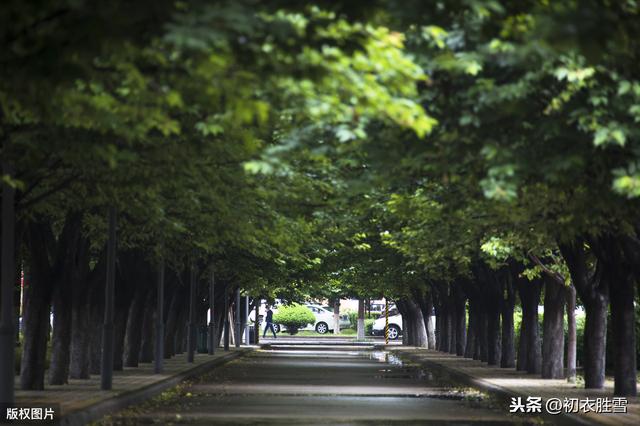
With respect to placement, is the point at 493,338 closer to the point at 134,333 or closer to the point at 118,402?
the point at 134,333

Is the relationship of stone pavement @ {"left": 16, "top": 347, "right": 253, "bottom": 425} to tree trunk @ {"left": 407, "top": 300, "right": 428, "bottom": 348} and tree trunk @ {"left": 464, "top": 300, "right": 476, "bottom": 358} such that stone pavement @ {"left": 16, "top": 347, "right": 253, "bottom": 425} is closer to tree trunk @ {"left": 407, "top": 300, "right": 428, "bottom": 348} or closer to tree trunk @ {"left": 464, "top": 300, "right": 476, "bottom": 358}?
tree trunk @ {"left": 464, "top": 300, "right": 476, "bottom": 358}

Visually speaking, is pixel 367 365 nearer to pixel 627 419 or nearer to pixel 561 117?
pixel 627 419

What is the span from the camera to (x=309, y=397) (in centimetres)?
2616

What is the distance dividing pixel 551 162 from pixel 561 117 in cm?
60

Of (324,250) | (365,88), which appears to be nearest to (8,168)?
(365,88)

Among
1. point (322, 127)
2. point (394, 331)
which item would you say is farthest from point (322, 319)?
point (322, 127)

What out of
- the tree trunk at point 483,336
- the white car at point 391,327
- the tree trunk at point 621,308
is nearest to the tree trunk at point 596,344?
the tree trunk at point 621,308

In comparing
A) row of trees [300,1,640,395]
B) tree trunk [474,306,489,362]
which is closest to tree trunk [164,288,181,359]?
tree trunk [474,306,489,362]

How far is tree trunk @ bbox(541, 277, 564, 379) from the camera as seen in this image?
3256 cm

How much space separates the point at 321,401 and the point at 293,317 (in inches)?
3466

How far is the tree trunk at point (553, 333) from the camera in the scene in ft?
107

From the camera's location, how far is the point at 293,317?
113 meters

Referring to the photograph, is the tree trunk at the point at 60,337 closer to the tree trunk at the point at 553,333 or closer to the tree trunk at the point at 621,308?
the tree trunk at the point at 621,308

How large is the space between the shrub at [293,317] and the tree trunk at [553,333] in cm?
7845
